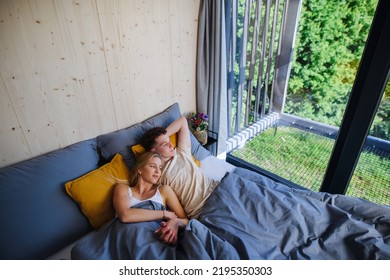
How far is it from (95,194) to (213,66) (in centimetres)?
139

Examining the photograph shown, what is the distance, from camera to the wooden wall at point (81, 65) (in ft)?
3.66

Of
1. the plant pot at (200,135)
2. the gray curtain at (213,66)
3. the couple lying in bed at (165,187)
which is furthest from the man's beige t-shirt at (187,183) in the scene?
the gray curtain at (213,66)

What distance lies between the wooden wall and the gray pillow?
96 mm

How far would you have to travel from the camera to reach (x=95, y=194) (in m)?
1.21

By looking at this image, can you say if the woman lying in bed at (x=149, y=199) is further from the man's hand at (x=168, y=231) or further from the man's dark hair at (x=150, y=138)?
the man's dark hair at (x=150, y=138)

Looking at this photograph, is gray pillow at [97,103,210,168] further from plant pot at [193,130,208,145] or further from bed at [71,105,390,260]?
bed at [71,105,390,260]

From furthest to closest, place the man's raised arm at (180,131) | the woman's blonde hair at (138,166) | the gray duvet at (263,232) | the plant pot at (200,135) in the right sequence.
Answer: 1. the plant pot at (200,135)
2. the man's raised arm at (180,131)
3. the woman's blonde hair at (138,166)
4. the gray duvet at (263,232)

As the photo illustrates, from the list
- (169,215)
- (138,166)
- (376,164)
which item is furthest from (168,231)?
(376,164)

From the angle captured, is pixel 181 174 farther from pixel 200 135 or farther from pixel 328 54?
pixel 328 54

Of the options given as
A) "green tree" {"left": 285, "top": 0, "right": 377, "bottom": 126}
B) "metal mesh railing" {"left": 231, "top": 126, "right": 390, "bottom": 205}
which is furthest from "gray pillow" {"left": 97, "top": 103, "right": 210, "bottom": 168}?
"green tree" {"left": 285, "top": 0, "right": 377, "bottom": 126}

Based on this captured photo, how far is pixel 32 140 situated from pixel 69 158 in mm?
218

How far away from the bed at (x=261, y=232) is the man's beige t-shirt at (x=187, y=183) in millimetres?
86

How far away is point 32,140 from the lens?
4.10 feet
